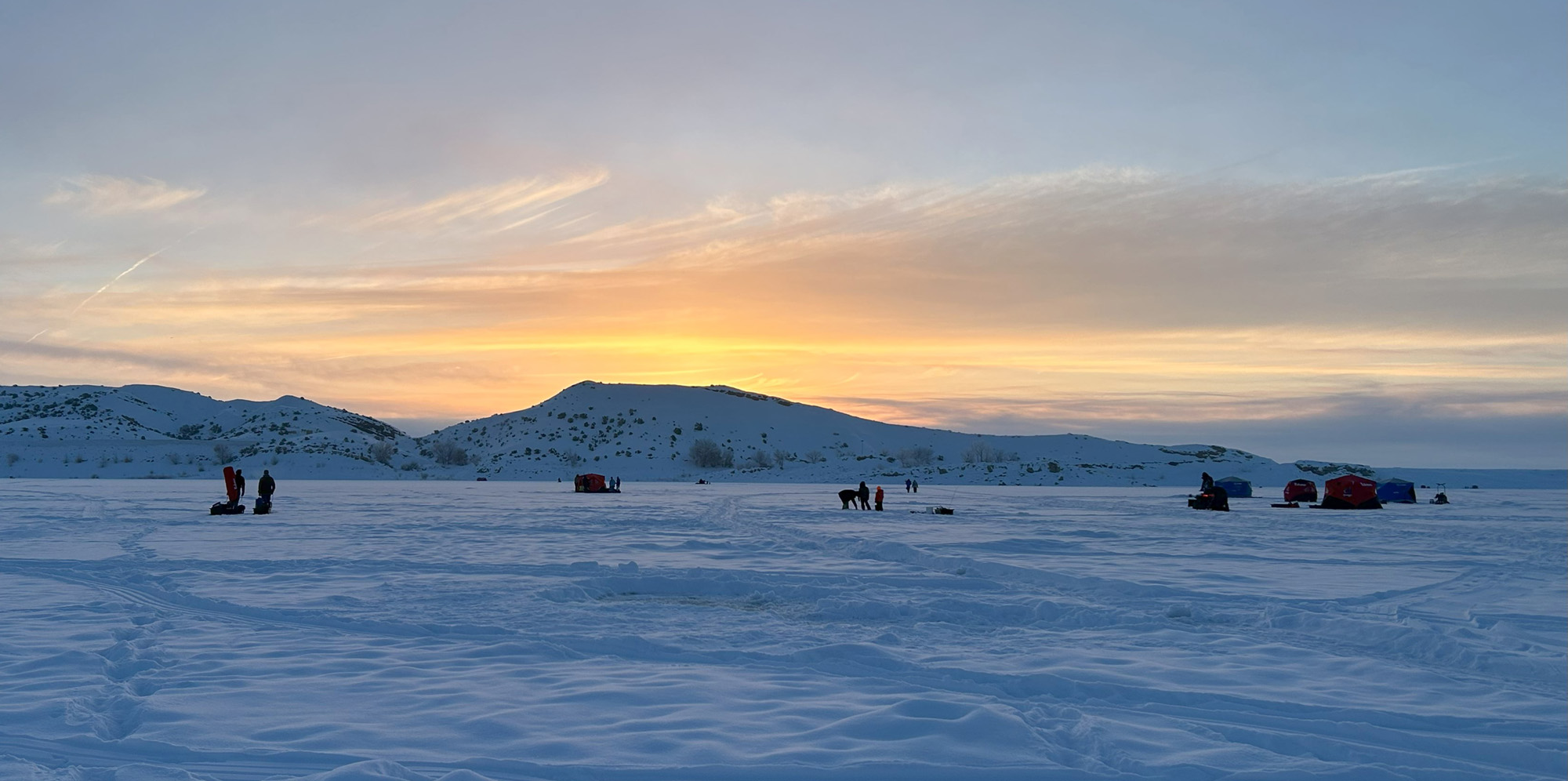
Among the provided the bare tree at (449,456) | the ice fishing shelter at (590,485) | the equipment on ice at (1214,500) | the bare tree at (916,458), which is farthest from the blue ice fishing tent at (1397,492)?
the bare tree at (449,456)

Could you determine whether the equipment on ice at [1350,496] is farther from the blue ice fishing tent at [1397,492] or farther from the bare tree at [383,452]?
the bare tree at [383,452]

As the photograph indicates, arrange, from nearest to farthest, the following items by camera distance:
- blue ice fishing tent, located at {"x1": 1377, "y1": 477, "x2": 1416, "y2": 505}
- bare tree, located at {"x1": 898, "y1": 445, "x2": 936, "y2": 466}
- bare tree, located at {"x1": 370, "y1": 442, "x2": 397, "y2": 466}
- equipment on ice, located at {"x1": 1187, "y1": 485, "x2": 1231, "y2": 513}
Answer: equipment on ice, located at {"x1": 1187, "y1": 485, "x2": 1231, "y2": 513}
blue ice fishing tent, located at {"x1": 1377, "y1": 477, "x2": 1416, "y2": 505}
bare tree, located at {"x1": 370, "y1": 442, "x2": 397, "y2": 466}
bare tree, located at {"x1": 898, "y1": 445, "x2": 936, "y2": 466}

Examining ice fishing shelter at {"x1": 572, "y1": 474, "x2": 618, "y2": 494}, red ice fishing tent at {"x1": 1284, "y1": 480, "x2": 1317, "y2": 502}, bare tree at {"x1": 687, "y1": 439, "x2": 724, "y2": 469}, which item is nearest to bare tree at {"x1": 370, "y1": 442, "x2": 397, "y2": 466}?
bare tree at {"x1": 687, "y1": 439, "x2": 724, "y2": 469}

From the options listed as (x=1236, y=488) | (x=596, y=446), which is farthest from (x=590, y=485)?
(x=596, y=446)

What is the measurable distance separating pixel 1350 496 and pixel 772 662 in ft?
126

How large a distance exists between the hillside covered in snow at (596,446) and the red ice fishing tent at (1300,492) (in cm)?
3384

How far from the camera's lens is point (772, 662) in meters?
8.94

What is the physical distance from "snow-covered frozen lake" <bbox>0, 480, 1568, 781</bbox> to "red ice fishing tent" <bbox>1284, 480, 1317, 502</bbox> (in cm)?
2452

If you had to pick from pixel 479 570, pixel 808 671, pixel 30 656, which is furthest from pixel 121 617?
pixel 808 671

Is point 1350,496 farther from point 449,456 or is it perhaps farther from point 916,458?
point 449,456

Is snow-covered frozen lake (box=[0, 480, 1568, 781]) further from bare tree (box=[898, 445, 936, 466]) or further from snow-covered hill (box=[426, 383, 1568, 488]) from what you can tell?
bare tree (box=[898, 445, 936, 466])

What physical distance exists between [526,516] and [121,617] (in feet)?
60.7

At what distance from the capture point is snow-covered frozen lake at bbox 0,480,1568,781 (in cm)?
607

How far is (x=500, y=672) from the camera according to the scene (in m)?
8.27
